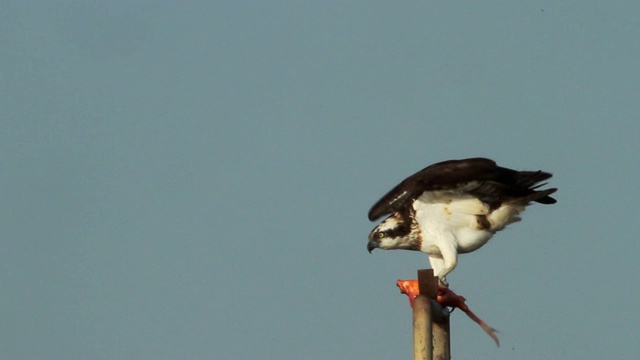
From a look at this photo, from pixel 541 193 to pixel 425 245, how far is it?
5.90ft

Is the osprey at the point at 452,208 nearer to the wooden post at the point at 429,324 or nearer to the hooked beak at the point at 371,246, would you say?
the hooked beak at the point at 371,246

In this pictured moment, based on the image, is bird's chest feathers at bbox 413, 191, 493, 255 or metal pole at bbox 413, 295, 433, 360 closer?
metal pole at bbox 413, 295, 433, 360

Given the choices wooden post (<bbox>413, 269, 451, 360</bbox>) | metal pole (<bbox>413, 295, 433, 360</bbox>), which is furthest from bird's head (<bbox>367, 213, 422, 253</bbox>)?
metal pole (<bbox>413, 295, 433, 360</bbox>)

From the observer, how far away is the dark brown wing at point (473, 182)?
47.6 feet

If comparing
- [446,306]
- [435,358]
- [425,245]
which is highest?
[425,245]

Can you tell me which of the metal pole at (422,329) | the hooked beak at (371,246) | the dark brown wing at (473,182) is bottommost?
the metal pole at (422,329)

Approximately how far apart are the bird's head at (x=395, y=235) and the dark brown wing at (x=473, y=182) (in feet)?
0.84

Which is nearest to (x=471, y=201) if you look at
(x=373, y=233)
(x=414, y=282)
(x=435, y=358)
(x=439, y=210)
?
(x=439, y=210)

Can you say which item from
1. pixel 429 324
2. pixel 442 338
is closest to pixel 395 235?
pixel 442 338

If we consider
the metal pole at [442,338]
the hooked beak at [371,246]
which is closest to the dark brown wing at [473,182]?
the hooked beak at [371,246]

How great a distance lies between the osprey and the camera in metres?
15.0

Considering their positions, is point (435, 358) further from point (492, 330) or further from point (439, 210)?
point (439, 210)

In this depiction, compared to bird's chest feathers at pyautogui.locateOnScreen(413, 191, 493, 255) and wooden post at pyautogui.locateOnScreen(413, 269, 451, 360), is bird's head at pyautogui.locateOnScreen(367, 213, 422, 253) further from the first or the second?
wooden post at pyautogui.locateOnScreen(413, 269, 451, 360)

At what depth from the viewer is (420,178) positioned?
579 inches
